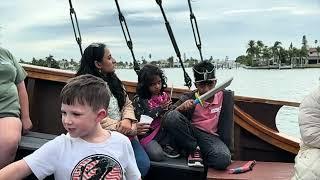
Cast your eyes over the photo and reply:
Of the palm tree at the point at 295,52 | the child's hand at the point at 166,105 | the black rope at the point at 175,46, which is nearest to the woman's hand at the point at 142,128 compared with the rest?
the child's hand at the point at 166,105

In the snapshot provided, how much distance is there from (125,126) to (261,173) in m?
0.97

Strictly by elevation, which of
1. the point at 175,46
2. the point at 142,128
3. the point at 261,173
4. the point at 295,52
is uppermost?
the point at 175,46

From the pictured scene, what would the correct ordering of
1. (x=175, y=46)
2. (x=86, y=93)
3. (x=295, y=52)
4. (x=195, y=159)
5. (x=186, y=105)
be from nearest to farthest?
(x=86, y=93), (x=195, y=159), (x=186, y=105), (x=175, y=46), (x=295, y=52)

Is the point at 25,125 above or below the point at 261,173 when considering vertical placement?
above

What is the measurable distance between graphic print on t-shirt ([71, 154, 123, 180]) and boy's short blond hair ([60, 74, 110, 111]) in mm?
194

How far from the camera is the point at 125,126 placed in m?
3.38

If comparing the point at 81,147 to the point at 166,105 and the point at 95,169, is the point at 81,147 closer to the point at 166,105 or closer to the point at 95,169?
the point at 95,169

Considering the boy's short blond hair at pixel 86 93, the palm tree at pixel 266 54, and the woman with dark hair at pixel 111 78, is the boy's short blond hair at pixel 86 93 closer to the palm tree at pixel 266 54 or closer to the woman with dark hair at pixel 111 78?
the woman with dark hair at pixel 111 78

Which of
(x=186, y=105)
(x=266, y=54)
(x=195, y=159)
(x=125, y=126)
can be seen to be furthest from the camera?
(x=266, y=54)

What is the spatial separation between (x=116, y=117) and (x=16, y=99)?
65 centimetres

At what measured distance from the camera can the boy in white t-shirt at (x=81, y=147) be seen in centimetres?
200

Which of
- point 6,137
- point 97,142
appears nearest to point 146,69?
point 6,137

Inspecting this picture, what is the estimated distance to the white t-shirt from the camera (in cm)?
204

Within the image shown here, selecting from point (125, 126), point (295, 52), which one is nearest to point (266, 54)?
point (295, 52)
